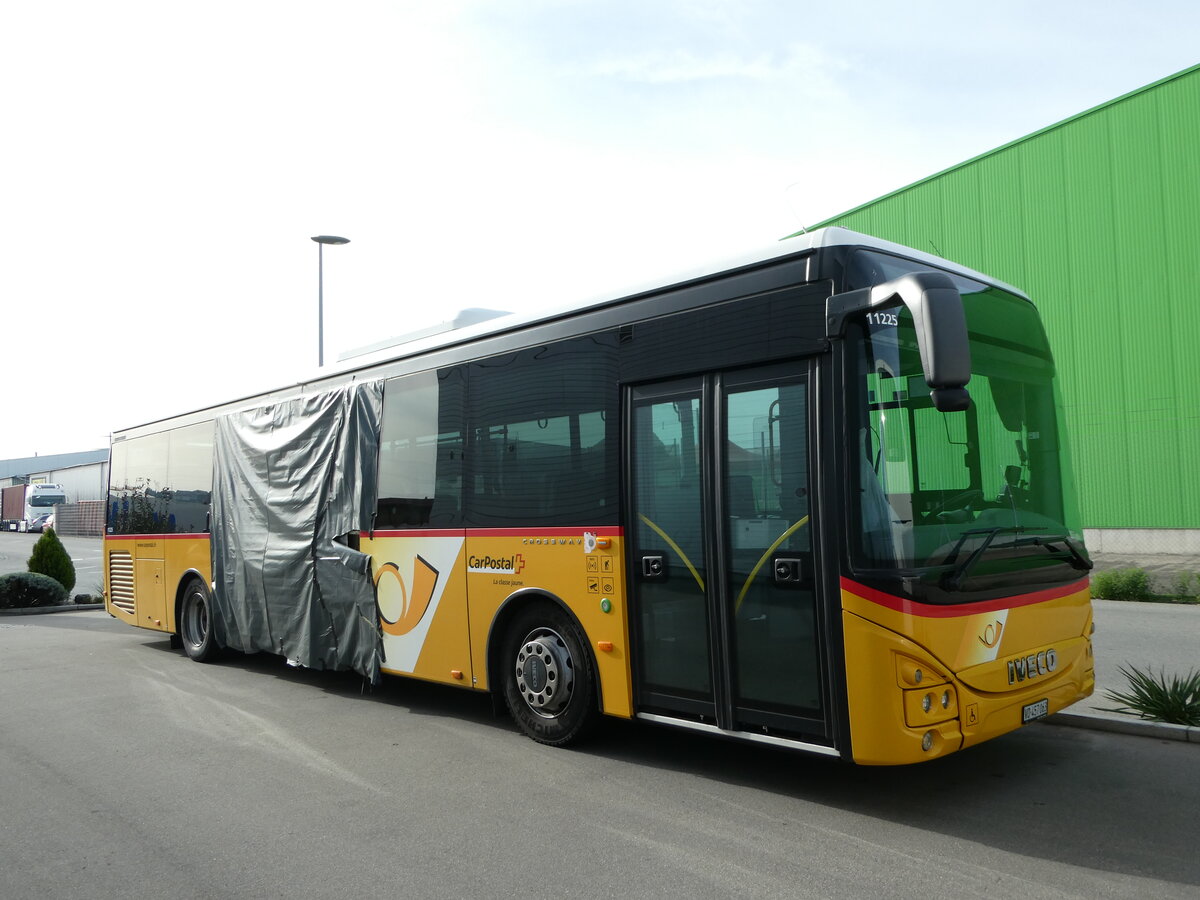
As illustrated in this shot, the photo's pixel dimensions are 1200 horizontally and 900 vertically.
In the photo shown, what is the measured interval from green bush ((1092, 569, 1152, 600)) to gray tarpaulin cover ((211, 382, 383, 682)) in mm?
11942

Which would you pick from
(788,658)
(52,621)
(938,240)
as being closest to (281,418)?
(788,658)

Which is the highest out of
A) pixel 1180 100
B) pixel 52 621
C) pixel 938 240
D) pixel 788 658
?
pixel 1180 100

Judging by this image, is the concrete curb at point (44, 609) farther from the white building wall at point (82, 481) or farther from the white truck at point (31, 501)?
the white building wall at point (82, 481)

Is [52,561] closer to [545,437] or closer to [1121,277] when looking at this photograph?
[545,437]

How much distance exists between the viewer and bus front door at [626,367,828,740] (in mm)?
5238

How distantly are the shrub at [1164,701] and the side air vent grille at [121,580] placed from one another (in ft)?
39.0

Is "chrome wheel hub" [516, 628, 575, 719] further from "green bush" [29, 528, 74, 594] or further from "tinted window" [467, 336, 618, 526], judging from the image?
"green bush" [29, 528, 74, 594]

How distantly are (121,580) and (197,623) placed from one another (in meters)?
2.52

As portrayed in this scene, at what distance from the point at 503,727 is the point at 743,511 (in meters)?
3.27

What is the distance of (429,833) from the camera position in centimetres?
511

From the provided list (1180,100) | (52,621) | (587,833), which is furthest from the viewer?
(1180,100)

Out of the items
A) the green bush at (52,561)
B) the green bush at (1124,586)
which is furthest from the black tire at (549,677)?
the green bush at (52,561)

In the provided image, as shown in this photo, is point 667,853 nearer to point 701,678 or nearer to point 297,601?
point 701,678

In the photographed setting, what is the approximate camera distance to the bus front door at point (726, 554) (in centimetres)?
524
